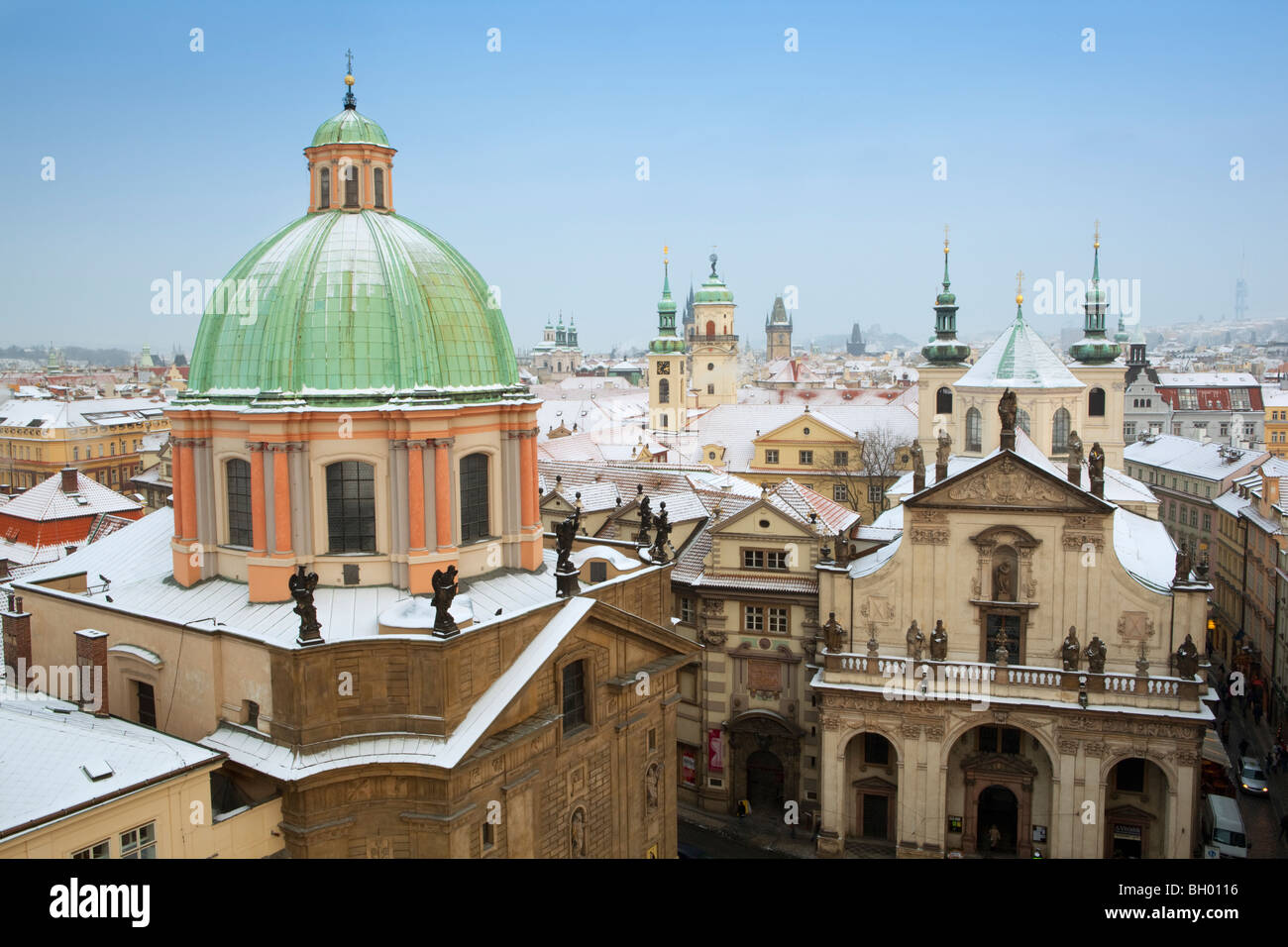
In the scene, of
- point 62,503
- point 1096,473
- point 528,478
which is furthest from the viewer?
point 62,503

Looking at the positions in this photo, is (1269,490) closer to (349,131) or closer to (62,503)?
(349,131)

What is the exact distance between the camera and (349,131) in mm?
34125

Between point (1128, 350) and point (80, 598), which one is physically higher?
point (1128, 350)

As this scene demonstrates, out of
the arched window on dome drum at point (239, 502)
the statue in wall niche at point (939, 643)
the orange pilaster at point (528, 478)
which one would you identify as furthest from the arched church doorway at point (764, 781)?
the arched window on dome drum at point (239, 502)

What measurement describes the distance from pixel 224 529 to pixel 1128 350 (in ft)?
457

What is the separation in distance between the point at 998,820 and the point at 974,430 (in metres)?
30.2

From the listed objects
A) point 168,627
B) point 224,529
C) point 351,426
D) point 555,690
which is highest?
point 351,426

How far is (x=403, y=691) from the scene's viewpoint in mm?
27562


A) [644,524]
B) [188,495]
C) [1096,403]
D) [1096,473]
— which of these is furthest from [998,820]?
[1096,403]
